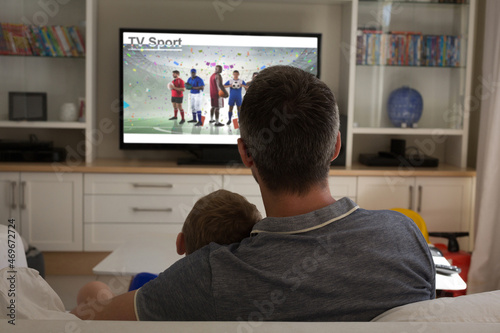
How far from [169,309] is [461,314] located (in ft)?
1.68

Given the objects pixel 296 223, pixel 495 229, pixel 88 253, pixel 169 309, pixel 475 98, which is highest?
pixel 475 98

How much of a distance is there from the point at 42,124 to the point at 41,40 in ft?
1.92

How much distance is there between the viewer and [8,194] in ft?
11.9

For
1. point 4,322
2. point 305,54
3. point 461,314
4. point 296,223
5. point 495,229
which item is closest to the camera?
point 4,322

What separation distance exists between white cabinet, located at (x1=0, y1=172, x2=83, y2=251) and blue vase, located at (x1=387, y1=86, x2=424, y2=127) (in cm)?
221

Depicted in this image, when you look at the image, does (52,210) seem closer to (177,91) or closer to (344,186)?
(177,91)

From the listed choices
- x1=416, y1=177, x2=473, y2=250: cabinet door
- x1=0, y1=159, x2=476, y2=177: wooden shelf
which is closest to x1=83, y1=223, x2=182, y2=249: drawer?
x1=0, y1=159, x2=476, y2=177: wooden shelf

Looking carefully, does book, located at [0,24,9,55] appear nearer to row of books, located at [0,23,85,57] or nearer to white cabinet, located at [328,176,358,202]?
row of books, located at [0,23,85,57]

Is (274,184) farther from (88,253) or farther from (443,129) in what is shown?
(443,129)

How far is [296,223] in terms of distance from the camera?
1.10 meters

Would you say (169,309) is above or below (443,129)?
below

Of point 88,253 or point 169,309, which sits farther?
point 88,253

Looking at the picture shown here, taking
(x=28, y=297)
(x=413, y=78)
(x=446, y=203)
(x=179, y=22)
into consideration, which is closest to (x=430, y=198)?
(x=446, y=203)

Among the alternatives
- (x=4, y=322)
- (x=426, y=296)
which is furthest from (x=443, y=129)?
(x=4, y=322)
